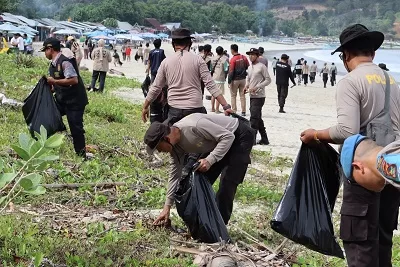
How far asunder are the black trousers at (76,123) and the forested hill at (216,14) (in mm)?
89241

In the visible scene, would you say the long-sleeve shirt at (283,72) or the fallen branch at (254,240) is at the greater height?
the long-sleeve shirt at (283,72)

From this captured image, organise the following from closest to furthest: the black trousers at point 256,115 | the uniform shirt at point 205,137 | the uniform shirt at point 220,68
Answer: the uniform shirt at point 205,137 → the black trousers at point 256,115 → the uniform shirt at point 220,68

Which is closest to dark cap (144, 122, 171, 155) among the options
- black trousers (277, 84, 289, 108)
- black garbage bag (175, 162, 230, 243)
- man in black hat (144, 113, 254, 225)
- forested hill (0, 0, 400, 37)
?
man in black hat (144, 113, 254, 225)

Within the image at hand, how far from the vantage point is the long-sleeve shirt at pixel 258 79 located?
1027 centimetres

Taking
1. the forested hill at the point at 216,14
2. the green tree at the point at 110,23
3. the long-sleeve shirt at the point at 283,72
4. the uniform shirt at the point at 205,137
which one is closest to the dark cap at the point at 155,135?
the uniform shirt at the point at 205,137

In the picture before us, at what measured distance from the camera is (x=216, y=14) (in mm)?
148250

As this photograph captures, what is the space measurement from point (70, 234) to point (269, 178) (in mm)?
3601

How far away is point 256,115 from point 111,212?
5113mm

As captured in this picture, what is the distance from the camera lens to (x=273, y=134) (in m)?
11.7

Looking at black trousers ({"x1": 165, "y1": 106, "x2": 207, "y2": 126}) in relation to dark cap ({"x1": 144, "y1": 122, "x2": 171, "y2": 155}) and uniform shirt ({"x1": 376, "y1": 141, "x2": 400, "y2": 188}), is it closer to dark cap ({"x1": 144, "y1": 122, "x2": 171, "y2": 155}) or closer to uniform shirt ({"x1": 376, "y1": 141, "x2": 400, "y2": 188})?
dark cap ({"x1": 144, "y1": 122, "x2": 171, "y2": 155})

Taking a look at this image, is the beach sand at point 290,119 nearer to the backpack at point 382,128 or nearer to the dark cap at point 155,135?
the dark cap at point 155,135

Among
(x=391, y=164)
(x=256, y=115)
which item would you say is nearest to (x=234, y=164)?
(x=391, y=164)

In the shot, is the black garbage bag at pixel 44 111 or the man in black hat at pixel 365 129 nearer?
the man in black hat at pixel 365 129

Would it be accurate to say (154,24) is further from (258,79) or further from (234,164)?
(234,164)
